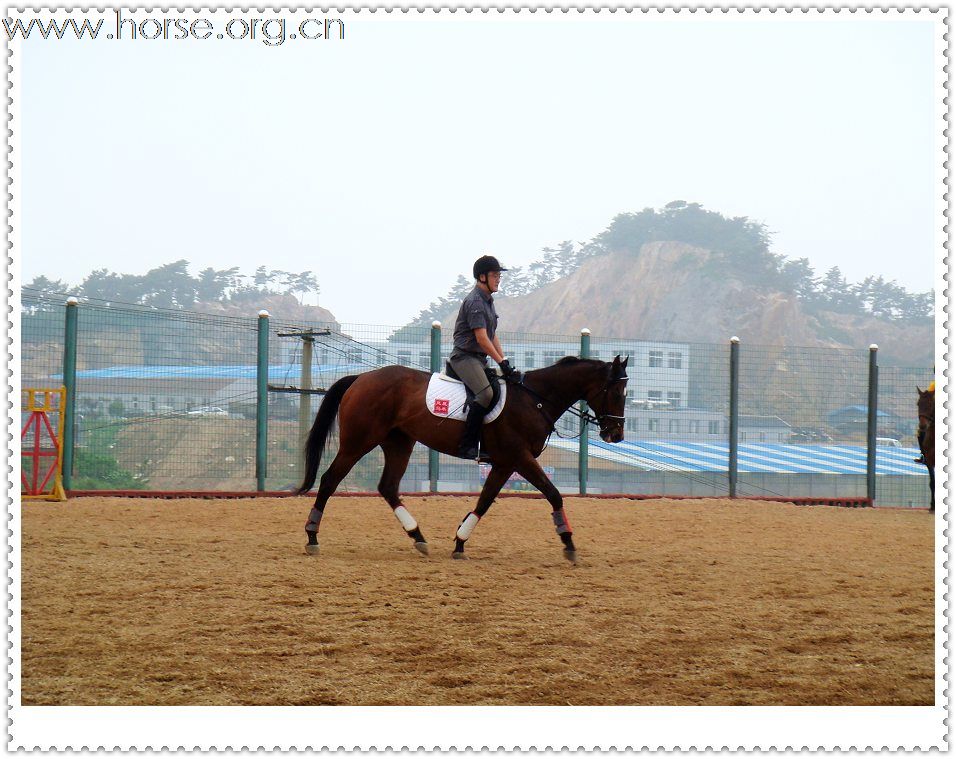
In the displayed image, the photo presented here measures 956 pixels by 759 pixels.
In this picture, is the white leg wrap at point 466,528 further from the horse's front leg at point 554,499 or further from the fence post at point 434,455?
the fence post at point 434,455

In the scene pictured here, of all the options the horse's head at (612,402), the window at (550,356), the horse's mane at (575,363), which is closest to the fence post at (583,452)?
the window at (550,356)

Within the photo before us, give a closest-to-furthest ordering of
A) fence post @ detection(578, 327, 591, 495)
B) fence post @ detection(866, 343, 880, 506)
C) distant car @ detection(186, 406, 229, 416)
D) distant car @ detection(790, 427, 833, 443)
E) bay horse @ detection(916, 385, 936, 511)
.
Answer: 1. bay horse @ detection(916, 385, 936, 511)
2. distant car @ detection(186, 406, 229, 416)
3. fence post @ detection(578, 327, 591, 495)
4. fence post @ detection(866, 343, 880, 506)
5. distant car @ detection(790, 427, 833, 443)

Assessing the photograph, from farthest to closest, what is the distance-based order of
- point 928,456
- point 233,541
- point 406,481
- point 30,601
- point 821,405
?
point 821,405 < point 406,481 < point 928,456 < point 233,541 < point 30,601

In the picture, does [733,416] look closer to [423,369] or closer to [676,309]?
[423,369]

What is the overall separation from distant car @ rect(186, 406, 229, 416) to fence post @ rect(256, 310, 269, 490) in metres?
1.14

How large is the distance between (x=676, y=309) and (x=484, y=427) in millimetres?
78618

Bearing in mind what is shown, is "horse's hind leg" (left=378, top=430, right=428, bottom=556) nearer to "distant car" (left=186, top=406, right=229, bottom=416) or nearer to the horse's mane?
the horse's mane

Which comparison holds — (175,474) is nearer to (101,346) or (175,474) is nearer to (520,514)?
(101,346)

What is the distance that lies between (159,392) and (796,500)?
375 inches

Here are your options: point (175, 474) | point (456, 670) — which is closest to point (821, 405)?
point (175, 474)

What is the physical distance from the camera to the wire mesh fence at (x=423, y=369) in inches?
513

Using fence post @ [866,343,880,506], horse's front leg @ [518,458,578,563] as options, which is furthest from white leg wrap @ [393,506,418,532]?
fence post @ [866,343,880,506]

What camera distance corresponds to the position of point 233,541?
8312mm

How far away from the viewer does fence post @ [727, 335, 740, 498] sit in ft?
49.4
